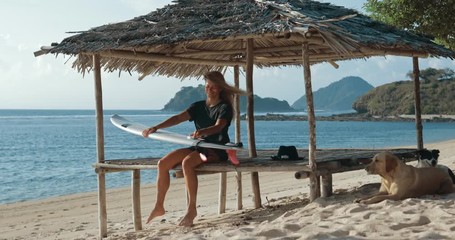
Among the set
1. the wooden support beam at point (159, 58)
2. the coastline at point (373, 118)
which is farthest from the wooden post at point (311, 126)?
the coastline at point (373, 118)

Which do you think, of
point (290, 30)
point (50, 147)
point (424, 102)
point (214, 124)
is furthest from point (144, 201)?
point (424, 102)

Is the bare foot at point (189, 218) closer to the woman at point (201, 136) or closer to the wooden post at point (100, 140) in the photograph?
the woman at point (201, 136)

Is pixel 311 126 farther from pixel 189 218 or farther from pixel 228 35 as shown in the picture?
pixel 189 218

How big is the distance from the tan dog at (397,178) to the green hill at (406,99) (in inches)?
3130

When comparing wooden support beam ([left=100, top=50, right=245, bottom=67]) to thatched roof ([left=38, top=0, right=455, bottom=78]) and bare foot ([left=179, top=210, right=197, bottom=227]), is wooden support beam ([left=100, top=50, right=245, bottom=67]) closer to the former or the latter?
thatched roof ([left=38, top=0, right=455, bottom=78])

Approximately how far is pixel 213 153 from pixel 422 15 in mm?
6057

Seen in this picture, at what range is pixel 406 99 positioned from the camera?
88750mm

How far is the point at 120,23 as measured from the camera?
778 cm

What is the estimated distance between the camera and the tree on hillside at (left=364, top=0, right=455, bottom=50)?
424 inches

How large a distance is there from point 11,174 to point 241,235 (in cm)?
2206

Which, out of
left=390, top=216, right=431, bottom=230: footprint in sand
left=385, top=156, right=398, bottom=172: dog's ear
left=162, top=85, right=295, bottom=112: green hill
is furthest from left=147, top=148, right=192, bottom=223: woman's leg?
left=162, top=85, right=295, bottom=112: green hill

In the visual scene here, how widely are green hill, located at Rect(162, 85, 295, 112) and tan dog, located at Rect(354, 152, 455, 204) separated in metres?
117

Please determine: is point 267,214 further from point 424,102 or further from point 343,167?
point 424,102

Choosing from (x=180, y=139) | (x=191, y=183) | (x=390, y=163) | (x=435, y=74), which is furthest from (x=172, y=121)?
(x=435, y=74)
